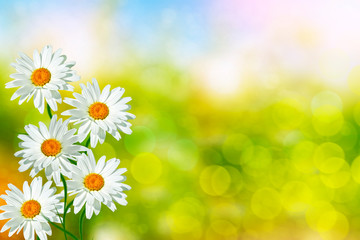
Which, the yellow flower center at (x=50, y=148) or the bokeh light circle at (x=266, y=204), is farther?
the bokeh light circle at (x=266, y=204)

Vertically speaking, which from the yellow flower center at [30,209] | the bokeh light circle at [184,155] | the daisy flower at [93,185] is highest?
the bokeh light circle at [184,155]

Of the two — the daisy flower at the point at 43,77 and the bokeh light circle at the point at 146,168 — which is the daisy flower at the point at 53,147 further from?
the bokeh light circle at the point at 146,168

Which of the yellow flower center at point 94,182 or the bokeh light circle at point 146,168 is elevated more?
the bokeh light circle at point 146,168

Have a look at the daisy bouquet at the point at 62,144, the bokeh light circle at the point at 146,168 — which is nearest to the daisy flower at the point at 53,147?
the daisy bouquet at the point at 62,144

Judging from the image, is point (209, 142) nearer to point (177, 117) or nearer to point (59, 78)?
point (177, 117)

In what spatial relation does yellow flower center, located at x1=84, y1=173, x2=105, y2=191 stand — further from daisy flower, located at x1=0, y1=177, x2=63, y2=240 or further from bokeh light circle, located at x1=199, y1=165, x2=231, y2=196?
bokeh light circle, located at x1=199, y1=165, x2=231, y2=196

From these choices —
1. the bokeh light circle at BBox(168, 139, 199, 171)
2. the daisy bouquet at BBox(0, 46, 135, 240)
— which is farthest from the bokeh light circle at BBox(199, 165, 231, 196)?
the daisy bouquet at BBox(0, 46, 135, 240)
